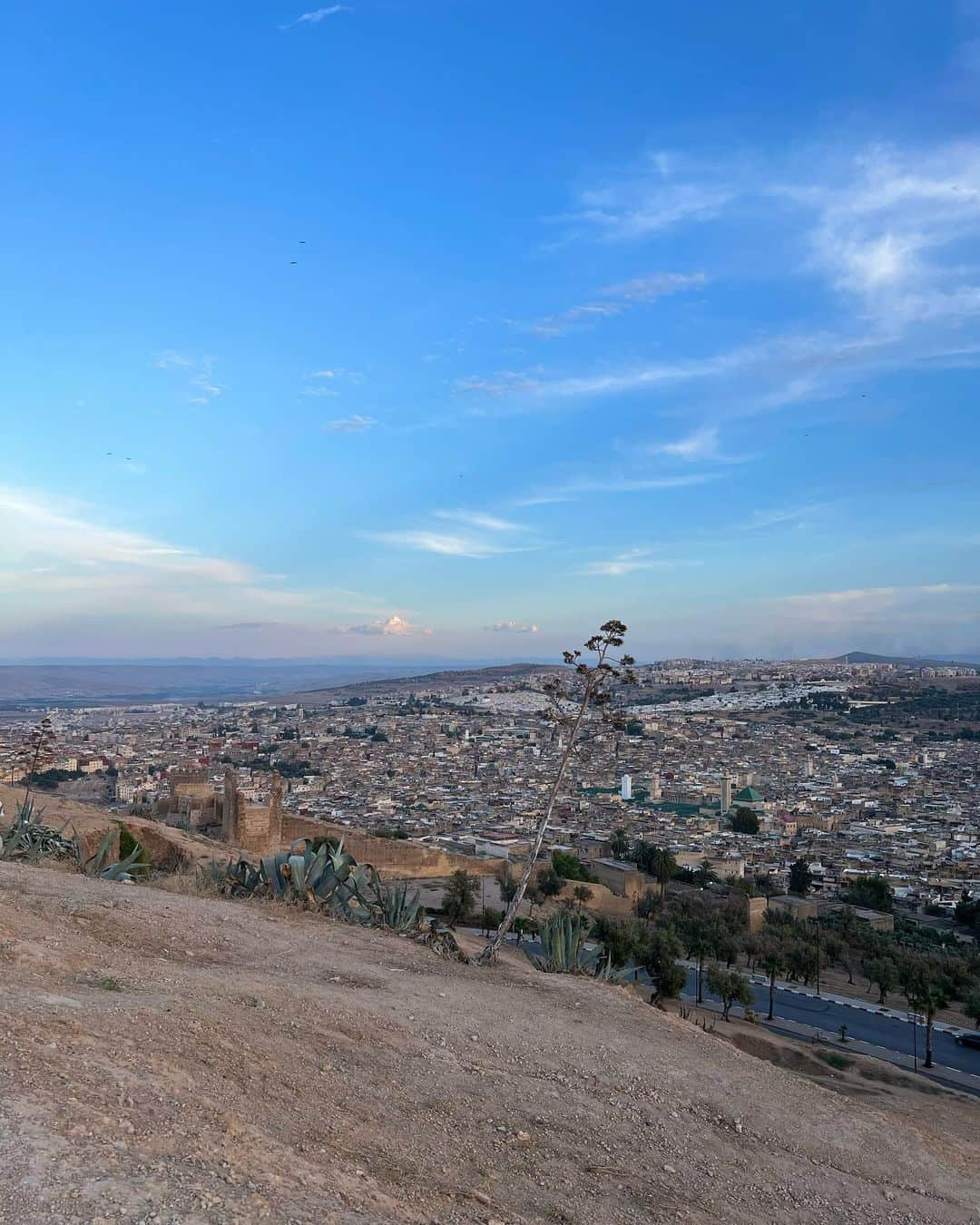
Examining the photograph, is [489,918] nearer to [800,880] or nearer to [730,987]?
[730,987]

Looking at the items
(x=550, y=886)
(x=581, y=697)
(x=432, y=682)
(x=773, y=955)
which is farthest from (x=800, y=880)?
A: (x=432, y=682)

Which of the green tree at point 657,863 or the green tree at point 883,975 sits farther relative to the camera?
the green tree at point 657,863

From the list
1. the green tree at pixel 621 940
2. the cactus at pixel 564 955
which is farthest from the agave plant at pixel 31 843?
the green tree at pixel 621 940

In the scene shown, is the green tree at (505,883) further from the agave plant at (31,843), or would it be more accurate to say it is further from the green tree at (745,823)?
the green tree at (745,823)

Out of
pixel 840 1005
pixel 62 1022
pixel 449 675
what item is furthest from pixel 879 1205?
pixel 449 675

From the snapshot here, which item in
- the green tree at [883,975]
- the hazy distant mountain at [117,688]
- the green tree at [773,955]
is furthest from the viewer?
the hazy distant mountain at [117,688]

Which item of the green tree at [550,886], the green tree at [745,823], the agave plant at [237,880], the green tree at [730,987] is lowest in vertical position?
the green tree at [745,823]

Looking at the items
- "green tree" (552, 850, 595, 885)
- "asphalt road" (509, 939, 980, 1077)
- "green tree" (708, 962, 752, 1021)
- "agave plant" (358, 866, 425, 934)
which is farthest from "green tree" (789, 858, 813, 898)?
"agave plant" (358, 866, 425, 934)

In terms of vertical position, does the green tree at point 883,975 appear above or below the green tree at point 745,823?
above
